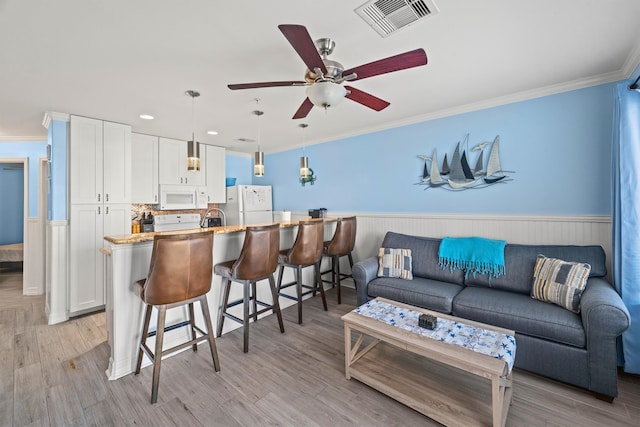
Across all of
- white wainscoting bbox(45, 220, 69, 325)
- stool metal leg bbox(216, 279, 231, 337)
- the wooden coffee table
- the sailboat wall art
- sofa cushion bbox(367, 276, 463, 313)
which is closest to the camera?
the wooden coffee table

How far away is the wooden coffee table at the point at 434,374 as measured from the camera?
1.53 meters

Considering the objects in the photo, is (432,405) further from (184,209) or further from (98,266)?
(184,209)

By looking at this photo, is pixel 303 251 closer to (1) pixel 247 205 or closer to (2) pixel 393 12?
(2) pixel 393 12

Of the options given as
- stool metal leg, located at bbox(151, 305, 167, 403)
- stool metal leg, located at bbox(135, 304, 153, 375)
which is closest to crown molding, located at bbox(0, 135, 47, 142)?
stool metal leg, located at bbox(135, 304, 153, 375)

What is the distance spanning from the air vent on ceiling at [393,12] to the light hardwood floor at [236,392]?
2.49m

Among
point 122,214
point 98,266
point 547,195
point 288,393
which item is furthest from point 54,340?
point 547,195

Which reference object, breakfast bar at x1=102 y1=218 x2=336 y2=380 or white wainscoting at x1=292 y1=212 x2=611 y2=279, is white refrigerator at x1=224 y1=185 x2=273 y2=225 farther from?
breakfast bar at x1=102 y1=218 x2=336 y2=380

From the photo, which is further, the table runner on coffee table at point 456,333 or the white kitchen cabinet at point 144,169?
the white kitchen cabinet at point 144,169

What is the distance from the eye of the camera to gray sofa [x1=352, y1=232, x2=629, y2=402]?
1.82 metres

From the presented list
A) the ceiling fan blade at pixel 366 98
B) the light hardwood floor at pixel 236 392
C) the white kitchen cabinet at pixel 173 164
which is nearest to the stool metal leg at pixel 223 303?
the light hardwood floor at pixel 236 392

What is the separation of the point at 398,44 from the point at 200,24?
1.34m

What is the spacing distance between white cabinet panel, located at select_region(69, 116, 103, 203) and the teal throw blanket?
4.31 m

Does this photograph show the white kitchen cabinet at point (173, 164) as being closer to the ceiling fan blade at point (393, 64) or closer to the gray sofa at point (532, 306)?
the gray sofa at point (532, 306)

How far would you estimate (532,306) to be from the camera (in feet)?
7.22
